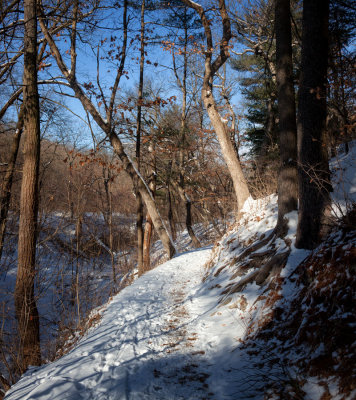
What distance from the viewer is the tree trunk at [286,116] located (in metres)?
5.09

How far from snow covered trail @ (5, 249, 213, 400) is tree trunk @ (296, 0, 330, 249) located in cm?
225

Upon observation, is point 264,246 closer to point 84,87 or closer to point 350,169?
point 350,169

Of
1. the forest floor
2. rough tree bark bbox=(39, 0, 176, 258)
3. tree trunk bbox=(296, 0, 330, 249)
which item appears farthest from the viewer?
rough tree bark bbox=(39, 0, 176, 258)

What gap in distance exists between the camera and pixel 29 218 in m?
5.86

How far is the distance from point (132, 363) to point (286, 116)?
4923 millimetres

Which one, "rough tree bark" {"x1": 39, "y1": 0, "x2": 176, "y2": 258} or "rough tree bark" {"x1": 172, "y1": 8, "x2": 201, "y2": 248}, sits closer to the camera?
"rough tree bark" {"x1": 39, "y1": 0, "x2": 176, "y2": 258}

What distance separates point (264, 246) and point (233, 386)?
2890 mm

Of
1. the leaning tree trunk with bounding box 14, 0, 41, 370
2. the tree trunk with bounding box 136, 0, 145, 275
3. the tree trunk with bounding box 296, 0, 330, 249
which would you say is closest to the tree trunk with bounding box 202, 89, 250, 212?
the tree trunk with bounding box 136, 0, 145, 275

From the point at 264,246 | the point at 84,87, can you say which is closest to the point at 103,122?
the point at 84,87

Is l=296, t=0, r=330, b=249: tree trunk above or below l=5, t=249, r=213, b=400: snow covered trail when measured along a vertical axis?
above

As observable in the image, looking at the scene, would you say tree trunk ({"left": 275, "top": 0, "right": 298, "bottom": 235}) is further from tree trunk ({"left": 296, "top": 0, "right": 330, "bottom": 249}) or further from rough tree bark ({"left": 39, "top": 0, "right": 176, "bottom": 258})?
rough tree bark ({"left": 39, "top": 0, "right": 176, "bottom": 258})

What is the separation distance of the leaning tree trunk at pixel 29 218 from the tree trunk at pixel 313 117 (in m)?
5.20

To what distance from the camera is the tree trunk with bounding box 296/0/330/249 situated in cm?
375

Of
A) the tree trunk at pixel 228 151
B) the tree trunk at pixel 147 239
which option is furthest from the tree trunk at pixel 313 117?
the tree trunk at pixel 147 239
